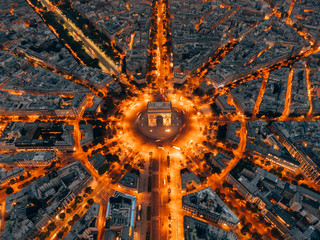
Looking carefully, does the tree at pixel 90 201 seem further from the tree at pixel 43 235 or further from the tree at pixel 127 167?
the tree at pixel 127 167

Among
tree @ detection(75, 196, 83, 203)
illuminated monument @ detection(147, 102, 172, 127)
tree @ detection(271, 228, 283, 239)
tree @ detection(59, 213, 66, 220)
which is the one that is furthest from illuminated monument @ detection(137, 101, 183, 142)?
tree @ detection(271, 228, 283, 239)

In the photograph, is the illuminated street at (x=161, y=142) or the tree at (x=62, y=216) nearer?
the illuminated street at (x=161, y=142)

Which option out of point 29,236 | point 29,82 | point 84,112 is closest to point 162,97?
point 84,112

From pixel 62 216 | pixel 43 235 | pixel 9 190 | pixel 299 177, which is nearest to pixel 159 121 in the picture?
pixel 62 216

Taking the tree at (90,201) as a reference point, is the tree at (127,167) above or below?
above

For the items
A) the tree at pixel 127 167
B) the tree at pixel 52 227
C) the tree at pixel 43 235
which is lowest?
the tree at pixel 43 235

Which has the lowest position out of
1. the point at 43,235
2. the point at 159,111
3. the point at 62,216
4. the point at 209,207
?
the point at 43,235

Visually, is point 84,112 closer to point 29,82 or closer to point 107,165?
point 107,165

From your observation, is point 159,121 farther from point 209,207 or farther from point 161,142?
point 209,207

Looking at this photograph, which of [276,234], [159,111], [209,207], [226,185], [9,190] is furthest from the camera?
[159,111]

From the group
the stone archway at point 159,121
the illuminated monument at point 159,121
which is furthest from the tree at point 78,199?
the stone archway at point 159,121
